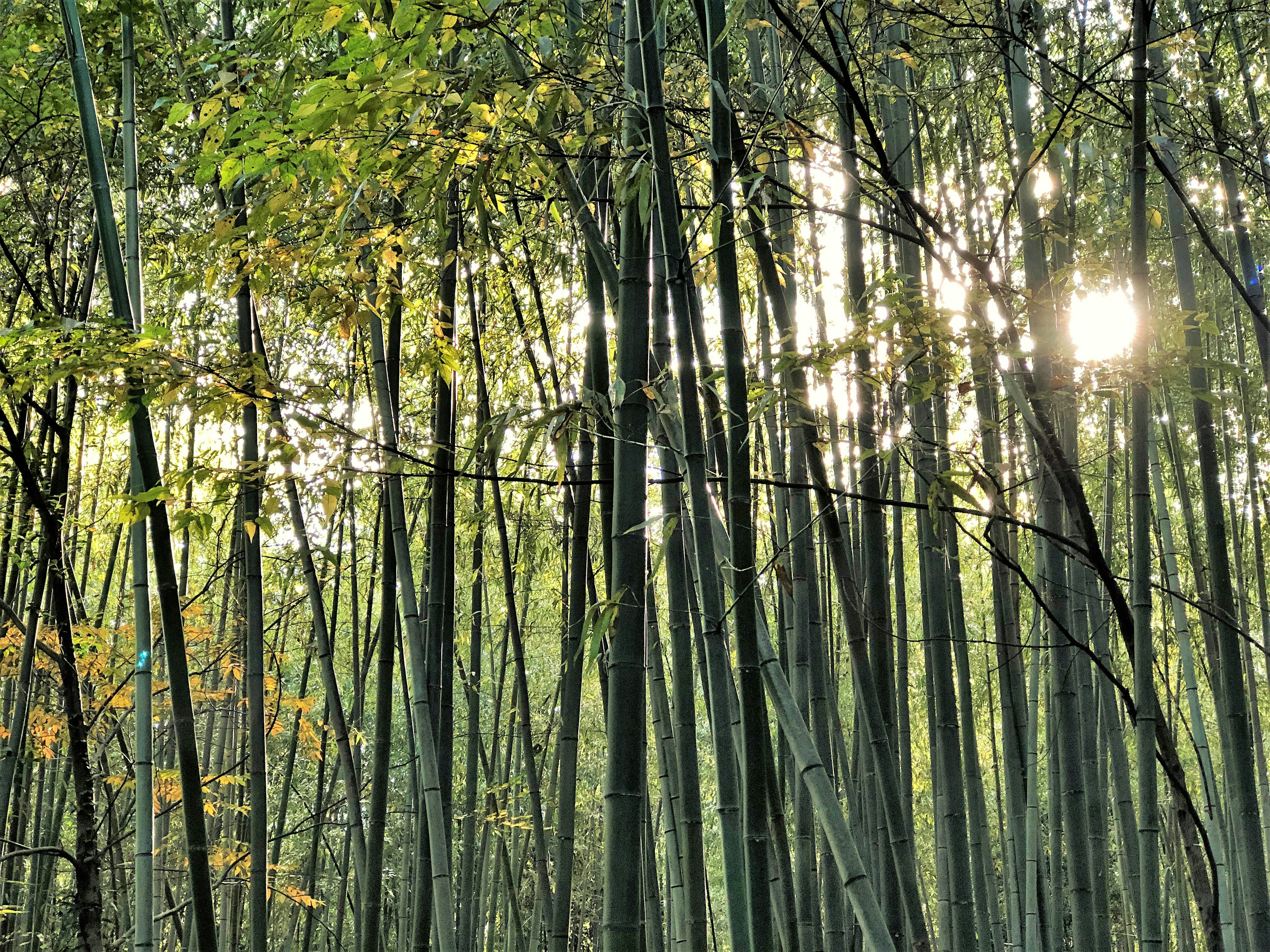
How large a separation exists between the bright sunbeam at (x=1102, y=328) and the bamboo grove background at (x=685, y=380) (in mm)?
24

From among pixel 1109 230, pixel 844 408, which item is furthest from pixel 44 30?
pixel 1109 230

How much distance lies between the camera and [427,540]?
13.4 feet

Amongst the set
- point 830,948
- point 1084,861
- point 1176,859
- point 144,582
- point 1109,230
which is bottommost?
point 1176,859

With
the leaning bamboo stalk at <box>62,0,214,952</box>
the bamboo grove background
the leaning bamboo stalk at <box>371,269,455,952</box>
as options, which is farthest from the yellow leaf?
the leaning bamboo stalk at <box>371,269,455,952</box>

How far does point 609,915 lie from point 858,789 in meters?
2.96

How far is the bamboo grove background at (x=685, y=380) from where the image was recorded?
1.55m

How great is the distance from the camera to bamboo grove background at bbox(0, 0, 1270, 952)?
5.09ft

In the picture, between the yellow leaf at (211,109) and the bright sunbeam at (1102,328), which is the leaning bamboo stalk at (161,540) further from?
the bright sunbeam at (1102,328)

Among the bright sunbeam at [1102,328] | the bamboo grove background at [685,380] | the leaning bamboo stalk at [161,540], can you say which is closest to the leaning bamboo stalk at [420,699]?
the bamboo grove background at [685,380]

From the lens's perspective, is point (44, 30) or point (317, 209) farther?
point (44, 30)

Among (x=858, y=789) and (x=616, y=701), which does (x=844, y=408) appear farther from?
(x=858, y=789)

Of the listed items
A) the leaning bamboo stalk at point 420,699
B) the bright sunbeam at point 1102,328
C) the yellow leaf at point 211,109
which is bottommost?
the leaning bamboo stalk at point 420,699

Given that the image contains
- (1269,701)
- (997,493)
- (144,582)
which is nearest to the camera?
(997,493)

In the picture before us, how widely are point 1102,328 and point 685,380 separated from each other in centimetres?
115
